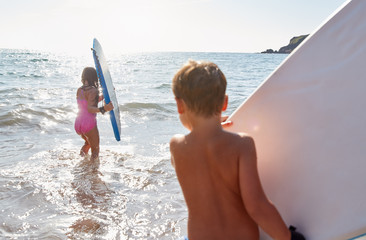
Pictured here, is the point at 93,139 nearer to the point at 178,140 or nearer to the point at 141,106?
the point at 178,140

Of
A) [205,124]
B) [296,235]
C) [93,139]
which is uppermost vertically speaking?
[205,124]

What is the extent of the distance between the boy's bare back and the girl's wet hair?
368 centimetres

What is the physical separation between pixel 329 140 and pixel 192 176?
63cm

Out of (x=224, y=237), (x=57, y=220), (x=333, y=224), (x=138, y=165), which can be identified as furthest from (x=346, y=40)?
(x=138, y=165)

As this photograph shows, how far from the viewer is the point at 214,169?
57.9 inches

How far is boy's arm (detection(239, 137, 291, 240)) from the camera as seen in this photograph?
1392mm

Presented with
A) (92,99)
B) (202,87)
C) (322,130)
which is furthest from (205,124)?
(92,99)

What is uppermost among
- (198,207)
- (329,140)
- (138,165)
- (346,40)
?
(346,40)

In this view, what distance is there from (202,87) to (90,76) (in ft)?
12.8

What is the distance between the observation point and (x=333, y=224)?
1.45 metres

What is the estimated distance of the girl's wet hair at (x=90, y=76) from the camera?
4969 millimetres

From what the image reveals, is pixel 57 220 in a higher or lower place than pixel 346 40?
lower

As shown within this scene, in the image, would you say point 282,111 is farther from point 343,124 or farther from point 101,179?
point 101,179

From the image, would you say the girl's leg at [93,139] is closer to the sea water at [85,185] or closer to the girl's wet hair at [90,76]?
the sea water at [85,185]
